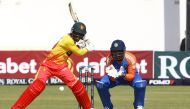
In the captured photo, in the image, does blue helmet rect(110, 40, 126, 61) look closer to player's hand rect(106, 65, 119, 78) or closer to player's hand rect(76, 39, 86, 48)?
player's hand rect(106, 65, 119, 78)

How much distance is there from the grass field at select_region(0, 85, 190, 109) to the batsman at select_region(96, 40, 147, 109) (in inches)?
138

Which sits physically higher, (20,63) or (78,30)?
(78,30)

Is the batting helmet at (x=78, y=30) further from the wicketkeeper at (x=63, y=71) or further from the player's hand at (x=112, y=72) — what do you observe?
the player's hand at (x=112, y=72)

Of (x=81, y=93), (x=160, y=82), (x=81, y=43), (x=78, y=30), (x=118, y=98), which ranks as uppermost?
(x=78, y=30)

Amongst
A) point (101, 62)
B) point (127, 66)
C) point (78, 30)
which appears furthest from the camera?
point (101, 62)

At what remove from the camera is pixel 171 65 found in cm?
2398

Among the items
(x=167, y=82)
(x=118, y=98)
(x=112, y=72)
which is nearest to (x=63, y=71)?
(x=112, y=72)

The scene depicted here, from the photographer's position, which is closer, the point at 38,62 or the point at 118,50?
the point at 118,50

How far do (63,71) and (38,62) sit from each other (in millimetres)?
11594

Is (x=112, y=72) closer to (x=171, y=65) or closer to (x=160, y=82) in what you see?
(x=171, y=65)

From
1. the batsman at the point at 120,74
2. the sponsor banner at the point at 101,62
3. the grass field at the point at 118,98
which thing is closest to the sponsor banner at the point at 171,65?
the sponsor banner at the point at 101,62

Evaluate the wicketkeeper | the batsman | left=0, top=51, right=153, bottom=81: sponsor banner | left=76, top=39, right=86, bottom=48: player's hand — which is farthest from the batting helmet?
left=0, top=51, right=153, bottom=81: sponsor banner

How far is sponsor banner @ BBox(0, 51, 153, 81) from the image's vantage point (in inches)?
960

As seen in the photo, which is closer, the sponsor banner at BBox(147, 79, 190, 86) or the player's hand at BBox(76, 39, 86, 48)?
the player's hand at BBox(76, 39, 86, 48)
